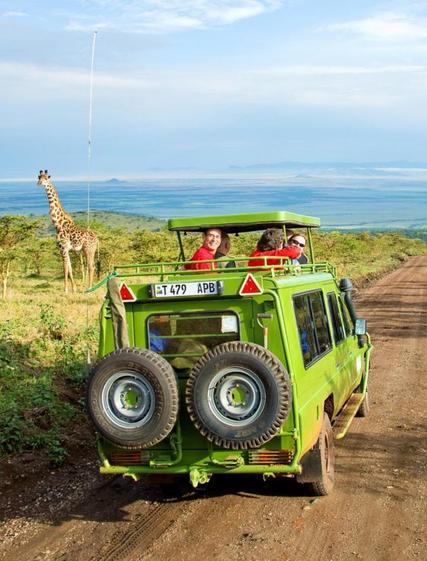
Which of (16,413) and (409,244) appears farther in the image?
(409,244)

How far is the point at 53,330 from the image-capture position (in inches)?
532

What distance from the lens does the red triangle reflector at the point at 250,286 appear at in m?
6.11

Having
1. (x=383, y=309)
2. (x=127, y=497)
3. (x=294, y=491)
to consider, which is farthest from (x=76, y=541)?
(x=383, y=309)

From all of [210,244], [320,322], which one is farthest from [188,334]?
[210,244]

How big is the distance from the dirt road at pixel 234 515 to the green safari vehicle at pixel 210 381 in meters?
0.40

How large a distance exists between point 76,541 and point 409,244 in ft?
249

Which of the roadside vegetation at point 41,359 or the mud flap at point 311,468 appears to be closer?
the mud flap at point 311,468

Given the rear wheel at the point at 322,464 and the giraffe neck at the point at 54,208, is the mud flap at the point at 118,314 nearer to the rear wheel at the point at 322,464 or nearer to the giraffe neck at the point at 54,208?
the rear wheel at the point at 322,464

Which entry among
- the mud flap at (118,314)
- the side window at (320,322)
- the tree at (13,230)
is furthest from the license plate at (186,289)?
the tree at (13,230)

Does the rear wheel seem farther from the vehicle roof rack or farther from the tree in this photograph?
the tree

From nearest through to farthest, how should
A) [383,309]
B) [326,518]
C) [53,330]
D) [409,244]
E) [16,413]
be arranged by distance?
[326,518]
[16,413]
[53,330]
[383,309]
[409,244]

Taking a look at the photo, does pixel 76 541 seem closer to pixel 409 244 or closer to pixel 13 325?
pixel 13 325

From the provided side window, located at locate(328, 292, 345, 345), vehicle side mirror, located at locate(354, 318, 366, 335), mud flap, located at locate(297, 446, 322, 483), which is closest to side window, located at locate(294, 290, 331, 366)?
side window, located at locate(328, 292, 345, 345)

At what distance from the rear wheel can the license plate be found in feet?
5.51
